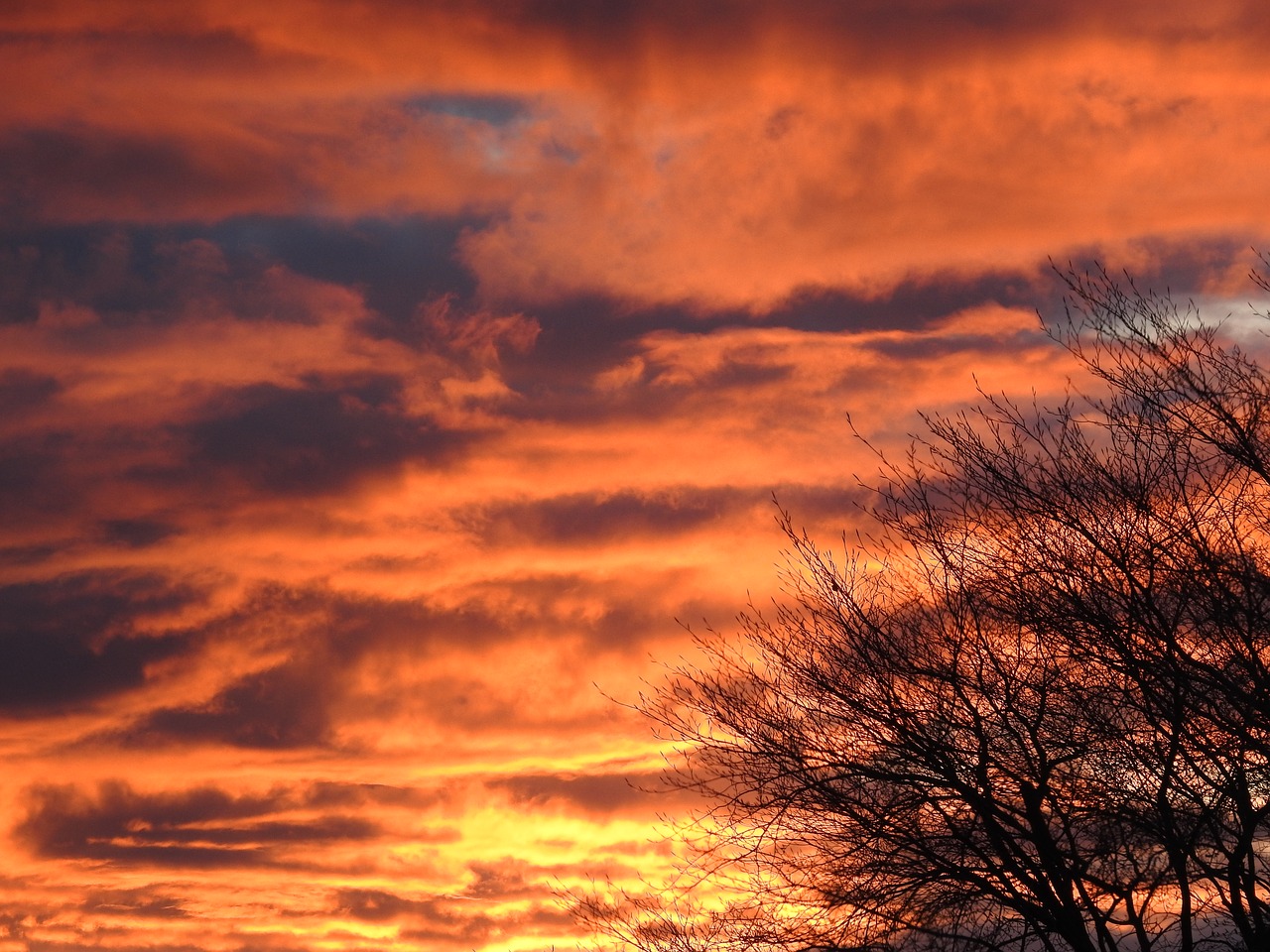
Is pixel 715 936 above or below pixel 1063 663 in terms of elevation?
below

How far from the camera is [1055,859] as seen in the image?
Result: 1383 cm

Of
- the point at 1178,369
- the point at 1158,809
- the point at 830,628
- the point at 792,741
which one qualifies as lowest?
the point at 1158,809

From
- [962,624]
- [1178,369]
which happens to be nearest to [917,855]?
[962,624]

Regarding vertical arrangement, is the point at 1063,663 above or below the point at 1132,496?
below

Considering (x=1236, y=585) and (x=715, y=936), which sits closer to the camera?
(x=1236, y=585)

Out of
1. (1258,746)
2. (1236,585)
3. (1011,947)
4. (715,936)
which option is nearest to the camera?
(1258,746)

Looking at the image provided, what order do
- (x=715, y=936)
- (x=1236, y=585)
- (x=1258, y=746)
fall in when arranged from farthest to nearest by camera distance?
(x=715, y=936) < (x=1236, y=585) < (x=1258, y=746)

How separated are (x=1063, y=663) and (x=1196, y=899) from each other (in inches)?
108

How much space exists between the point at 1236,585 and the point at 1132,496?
129cm

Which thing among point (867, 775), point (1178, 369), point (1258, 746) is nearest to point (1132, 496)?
point (1178, 369)

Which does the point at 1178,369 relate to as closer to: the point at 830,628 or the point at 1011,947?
the point at 830,628

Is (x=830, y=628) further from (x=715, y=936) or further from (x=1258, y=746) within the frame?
(x=1258, y=746)

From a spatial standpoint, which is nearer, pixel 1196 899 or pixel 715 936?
pixel 1196 899

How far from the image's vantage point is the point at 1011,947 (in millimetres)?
14117
